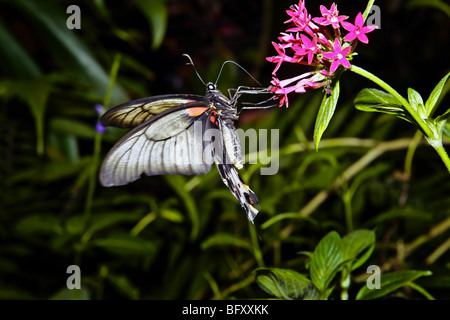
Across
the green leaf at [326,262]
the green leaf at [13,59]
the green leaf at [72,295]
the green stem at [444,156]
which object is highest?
the green leaf at [13,59]

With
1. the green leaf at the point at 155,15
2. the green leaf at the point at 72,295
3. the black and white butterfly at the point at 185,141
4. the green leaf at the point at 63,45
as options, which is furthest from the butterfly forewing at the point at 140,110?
the green leaf at the point at 63,45

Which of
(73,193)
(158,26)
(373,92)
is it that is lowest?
(373,92)

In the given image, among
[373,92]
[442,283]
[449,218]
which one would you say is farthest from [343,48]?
[449,218]

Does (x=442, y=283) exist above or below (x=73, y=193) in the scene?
below

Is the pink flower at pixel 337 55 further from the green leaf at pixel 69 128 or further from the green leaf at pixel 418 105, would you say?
the green leaf at pixel 69 128
